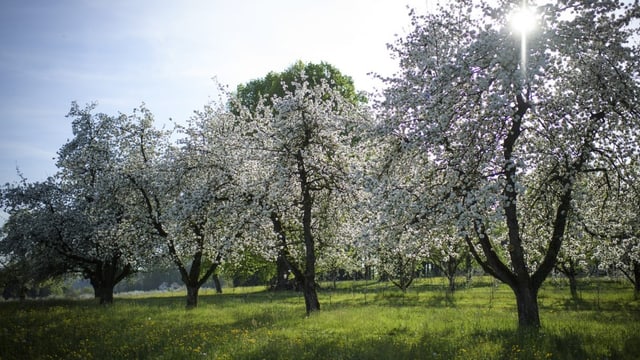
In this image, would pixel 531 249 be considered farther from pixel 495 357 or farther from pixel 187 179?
pixel 187 179

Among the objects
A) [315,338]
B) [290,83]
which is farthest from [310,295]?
[290,83]

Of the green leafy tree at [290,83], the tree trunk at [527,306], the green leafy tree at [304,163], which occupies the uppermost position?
the green leafy tree at [290,83]

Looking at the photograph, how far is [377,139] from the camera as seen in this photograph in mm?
17938

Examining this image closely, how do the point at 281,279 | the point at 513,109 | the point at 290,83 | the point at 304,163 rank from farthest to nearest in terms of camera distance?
the point at 281,279 < the point at 290,83 < the point at 304,163 < the point at 513,109

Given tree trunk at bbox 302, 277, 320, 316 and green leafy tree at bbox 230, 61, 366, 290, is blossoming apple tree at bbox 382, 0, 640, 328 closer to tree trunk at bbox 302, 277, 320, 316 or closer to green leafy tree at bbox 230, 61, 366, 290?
tree trunk at bbox 302, 277, 320, 316

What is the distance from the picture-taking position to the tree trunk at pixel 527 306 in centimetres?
1584

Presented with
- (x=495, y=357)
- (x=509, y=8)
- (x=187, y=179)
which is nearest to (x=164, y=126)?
(x=187, y=179)

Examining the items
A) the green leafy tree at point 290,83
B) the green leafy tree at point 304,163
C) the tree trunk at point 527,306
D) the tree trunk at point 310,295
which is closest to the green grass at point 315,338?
the tree trunk at point 527,306

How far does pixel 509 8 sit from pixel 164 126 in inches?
1060

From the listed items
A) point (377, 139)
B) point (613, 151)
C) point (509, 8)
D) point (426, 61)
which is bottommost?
point (613, 151)

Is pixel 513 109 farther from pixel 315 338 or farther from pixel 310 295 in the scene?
pixel 310 295

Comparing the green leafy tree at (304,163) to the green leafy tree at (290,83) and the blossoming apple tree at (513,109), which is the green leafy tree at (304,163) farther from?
the green leafy tree at (290,83)

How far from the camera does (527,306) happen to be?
52.3ft

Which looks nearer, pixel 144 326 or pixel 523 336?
pixel 523 336
